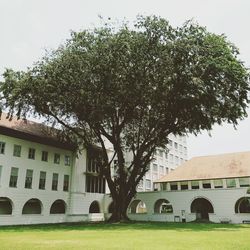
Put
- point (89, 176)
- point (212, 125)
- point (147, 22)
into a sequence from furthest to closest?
point (89, 176) < point (212, 125) < point (147, 22)

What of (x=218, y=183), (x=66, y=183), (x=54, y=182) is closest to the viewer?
(x=54, y=182)

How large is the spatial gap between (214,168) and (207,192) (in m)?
4.27

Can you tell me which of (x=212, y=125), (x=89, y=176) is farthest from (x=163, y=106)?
(x=89, y=176)

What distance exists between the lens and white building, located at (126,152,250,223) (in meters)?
41.4

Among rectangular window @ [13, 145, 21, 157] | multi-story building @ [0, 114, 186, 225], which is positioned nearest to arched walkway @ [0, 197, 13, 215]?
multi-story building @ [0, 114, 186, 225]

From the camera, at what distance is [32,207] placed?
136 ft

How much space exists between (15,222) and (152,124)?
63.3 ft

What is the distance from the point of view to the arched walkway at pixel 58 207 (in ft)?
144

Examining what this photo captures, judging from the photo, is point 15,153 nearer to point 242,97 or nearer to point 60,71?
point 60,71

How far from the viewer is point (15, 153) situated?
37469mm

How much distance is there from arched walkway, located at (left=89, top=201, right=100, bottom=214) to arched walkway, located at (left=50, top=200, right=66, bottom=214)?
676 centimetres

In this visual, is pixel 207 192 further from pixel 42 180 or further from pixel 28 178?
pixel 28 178

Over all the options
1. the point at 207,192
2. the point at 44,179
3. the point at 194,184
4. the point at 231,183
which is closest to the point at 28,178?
the point at 44,179

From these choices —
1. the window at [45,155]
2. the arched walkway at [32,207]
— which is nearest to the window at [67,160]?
the window at [45,155]
